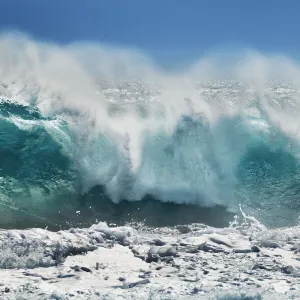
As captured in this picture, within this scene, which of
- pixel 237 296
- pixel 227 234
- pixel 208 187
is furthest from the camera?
pixel 208 187

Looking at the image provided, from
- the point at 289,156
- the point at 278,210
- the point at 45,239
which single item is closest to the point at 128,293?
the point at 45,239

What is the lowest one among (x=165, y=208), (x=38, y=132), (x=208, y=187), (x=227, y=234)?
(x=227, y=234)

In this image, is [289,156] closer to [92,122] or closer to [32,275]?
[92,122]

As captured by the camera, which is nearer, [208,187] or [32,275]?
[32,275]

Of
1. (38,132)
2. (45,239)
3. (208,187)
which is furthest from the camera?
(38,132)

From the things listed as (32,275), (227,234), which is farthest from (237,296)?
(227,234)

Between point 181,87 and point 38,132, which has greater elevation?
point 181,87

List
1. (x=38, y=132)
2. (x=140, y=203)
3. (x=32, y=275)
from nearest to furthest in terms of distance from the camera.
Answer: (x=32, y=275), (x=140, y=203), (x=38, y=132)

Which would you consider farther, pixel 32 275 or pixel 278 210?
pixel 278 210

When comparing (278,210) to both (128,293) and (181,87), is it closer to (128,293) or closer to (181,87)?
(128,293)
